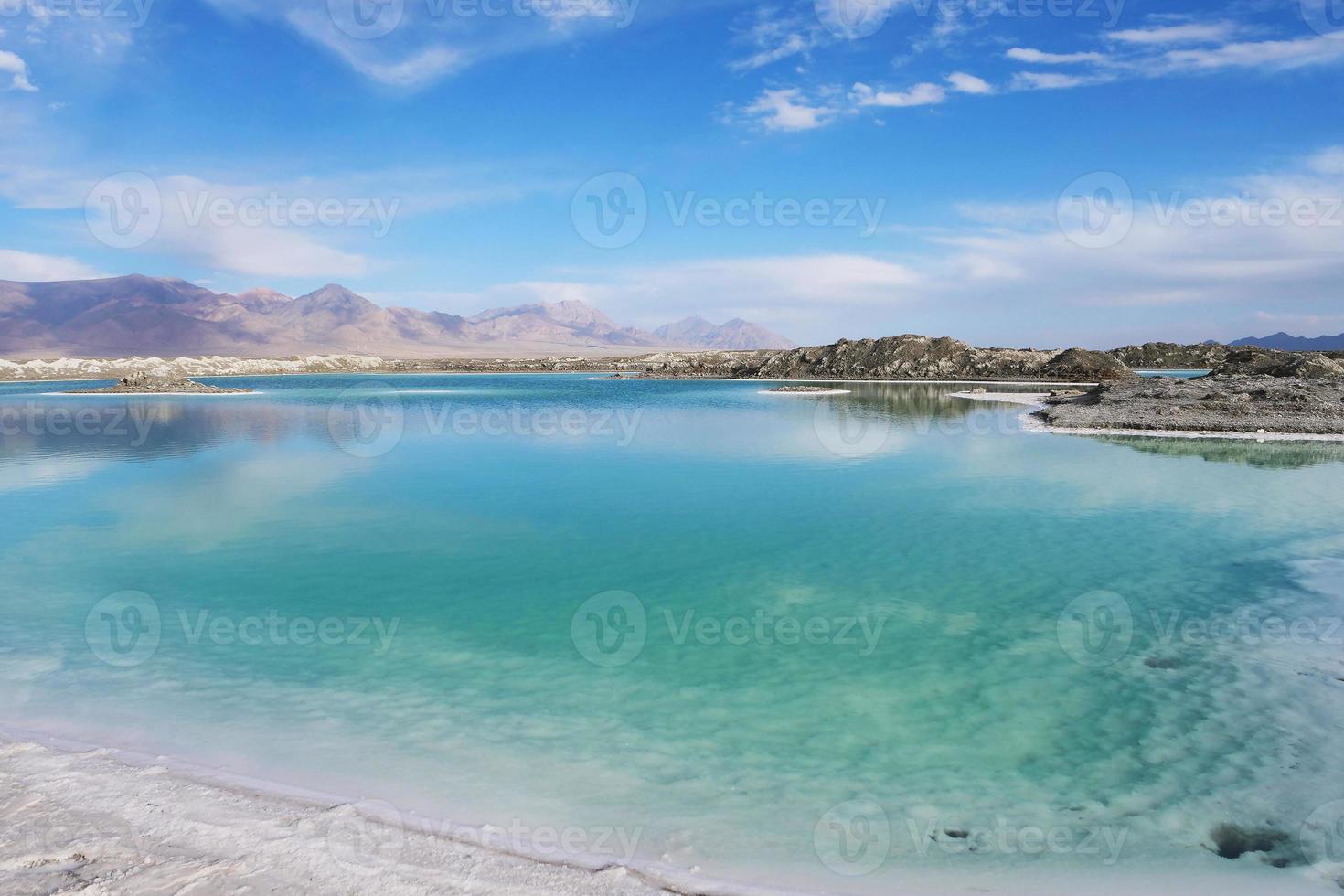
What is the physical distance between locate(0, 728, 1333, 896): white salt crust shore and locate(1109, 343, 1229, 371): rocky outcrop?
14521 cm

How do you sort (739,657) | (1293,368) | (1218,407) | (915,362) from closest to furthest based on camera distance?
(739,657), (1218,407), (1293,368), (915,362)

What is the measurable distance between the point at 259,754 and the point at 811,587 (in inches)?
361

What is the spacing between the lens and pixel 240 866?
5.72 m

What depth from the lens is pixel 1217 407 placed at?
41.2 meters

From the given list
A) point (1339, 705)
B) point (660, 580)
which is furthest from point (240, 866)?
point (1339, 705)

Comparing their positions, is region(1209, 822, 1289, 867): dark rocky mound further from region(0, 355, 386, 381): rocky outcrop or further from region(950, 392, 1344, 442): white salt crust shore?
region(0, 355, 386, 381): rocky outcrop

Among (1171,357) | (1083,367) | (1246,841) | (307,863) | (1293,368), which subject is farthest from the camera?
(1171,357)

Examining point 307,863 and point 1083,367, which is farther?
point 1083,367

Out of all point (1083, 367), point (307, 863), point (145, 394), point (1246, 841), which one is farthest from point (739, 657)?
point (1083, 367)

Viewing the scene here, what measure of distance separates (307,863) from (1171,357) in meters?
161

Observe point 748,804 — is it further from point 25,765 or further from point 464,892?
point 25,765

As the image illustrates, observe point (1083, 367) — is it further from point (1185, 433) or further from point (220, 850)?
point (220, 850)

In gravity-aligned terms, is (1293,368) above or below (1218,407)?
above

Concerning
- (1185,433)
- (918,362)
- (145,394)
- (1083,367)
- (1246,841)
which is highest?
(918,362)
